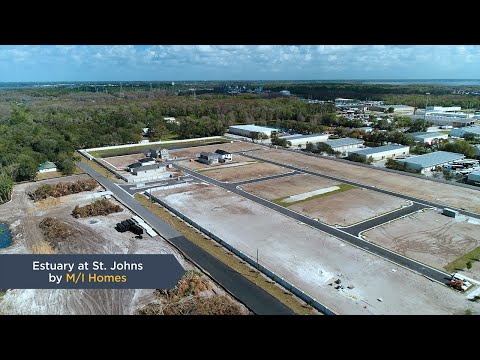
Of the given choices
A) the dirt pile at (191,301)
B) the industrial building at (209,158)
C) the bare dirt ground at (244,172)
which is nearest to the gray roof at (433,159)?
the bare dirt ground at (244,172)

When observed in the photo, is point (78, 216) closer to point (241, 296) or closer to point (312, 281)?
point (241, 296)

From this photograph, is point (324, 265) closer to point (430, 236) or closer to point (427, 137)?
point (430, 236)

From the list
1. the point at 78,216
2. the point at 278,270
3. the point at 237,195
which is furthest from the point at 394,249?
the point at 78,216

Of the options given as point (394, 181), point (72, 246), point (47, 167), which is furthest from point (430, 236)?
point (47, 167)

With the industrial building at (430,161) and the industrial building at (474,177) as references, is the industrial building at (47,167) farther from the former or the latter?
the industrial building at (474,177)

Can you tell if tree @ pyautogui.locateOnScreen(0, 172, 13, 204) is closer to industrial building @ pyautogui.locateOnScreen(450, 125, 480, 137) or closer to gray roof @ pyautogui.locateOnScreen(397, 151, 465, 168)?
gray roof @ pyautogui.locateOnScreen(397, 151, 465, 168)

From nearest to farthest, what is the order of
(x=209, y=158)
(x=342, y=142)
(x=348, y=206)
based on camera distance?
(x=348, y=206) < (x=209, y=158) < (x=342, y=142)

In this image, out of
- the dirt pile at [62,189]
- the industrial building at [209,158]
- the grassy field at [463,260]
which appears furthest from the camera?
the industrial building at [209,158]

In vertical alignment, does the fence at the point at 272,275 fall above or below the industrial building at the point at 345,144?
below
